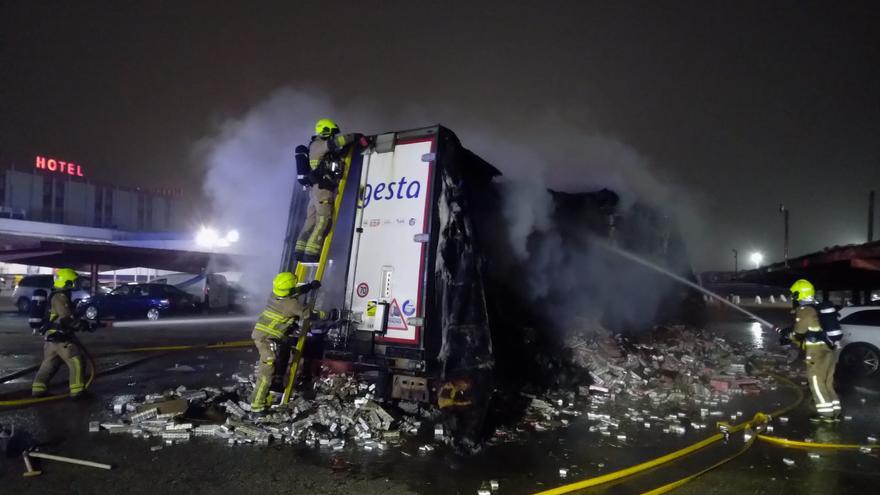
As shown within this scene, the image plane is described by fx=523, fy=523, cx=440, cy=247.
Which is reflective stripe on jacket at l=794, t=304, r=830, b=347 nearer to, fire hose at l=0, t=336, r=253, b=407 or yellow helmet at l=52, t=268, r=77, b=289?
fire hose at l=0, t=336, r=253, b=407

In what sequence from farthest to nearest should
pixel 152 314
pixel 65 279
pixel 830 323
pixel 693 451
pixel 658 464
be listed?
pixel 152 314 < pixel 65 279 < pixel 830 323 < pixel 693 451 < pixel 658 464

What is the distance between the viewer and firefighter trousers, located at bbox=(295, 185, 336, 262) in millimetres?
6219

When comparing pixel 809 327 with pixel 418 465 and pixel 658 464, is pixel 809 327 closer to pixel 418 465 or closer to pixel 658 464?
pixel 658 464

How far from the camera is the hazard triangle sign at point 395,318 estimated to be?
5648 millimetres

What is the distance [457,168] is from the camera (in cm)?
576

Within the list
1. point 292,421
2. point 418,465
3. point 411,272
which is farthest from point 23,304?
point 418,465

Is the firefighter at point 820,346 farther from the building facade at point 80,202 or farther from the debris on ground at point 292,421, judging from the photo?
the building facade at point 80,202

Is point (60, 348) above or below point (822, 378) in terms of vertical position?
below

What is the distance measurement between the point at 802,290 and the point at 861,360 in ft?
13.5

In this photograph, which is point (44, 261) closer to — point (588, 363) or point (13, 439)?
point (13, 439)

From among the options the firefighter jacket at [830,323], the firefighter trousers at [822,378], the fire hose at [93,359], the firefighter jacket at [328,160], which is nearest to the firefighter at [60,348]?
the fire hose at [93,359]

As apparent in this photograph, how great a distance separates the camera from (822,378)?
23.5ft

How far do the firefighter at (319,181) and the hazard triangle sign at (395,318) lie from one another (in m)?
1.23

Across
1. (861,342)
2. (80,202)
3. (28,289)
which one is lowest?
(28,289)
